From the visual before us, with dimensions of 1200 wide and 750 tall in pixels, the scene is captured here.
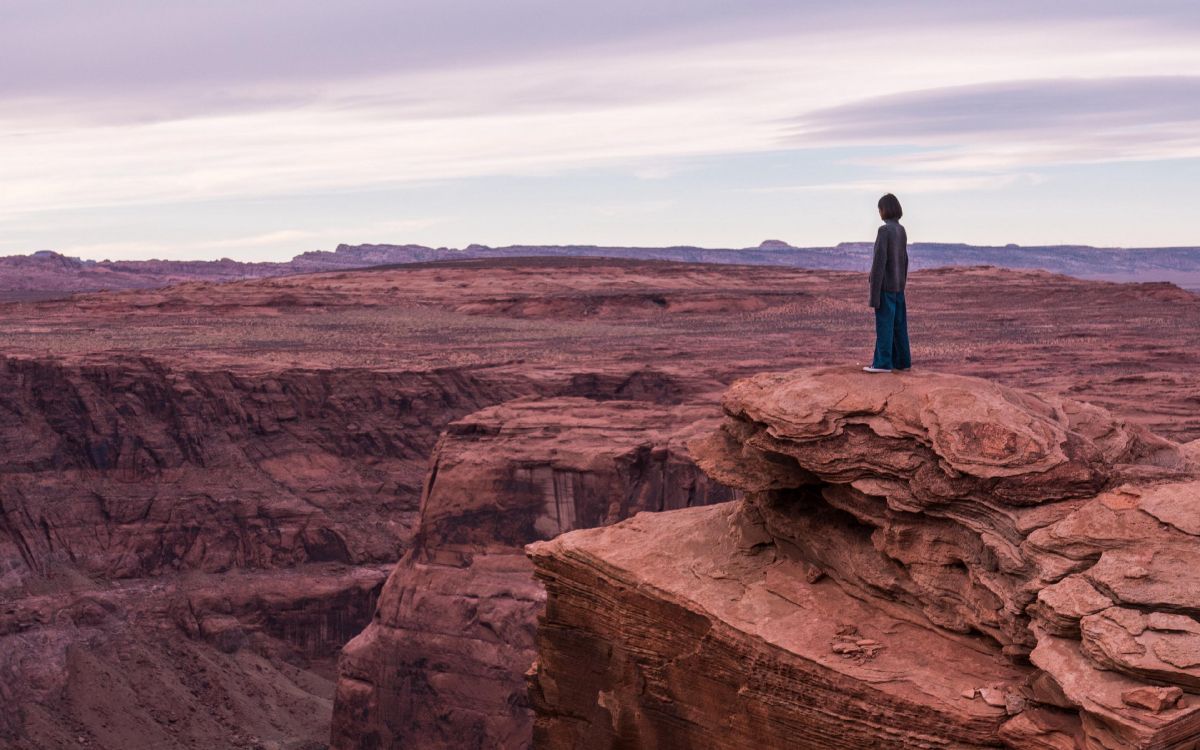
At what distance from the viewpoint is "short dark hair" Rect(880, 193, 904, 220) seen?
1631 cm

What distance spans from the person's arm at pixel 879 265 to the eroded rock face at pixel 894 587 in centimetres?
105

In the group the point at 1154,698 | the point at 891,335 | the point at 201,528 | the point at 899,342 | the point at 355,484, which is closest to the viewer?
the point at 1154,698

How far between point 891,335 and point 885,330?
85 millimetres

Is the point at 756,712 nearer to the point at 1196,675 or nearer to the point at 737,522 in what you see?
the point at 737,522

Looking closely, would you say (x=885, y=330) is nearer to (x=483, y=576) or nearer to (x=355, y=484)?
(x=483, y=576)

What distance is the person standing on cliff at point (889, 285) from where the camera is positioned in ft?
53.2

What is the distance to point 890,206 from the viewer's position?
1631 centimetres

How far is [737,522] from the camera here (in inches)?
672

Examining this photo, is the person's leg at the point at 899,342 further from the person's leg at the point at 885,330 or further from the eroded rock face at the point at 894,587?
the eroded rock face at the point at 894,587

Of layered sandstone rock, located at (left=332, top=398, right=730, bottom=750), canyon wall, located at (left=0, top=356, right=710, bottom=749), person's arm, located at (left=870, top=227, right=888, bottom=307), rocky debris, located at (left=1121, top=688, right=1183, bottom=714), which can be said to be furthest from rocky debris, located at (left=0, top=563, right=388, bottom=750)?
rocky debris, located at (left=1121, top=688, right=1183, bottom=714)

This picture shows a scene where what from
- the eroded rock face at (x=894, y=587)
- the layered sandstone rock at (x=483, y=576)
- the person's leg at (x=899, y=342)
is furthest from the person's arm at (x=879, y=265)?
the layered sandstone rock at (x=483, y=576)

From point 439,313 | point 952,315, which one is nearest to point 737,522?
point 952,315

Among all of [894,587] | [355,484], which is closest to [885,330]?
[894,587]

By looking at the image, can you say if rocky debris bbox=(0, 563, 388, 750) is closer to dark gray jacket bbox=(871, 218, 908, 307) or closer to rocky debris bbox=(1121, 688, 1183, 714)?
dark gray jacket bbox=(871, 218, 908, 307)
